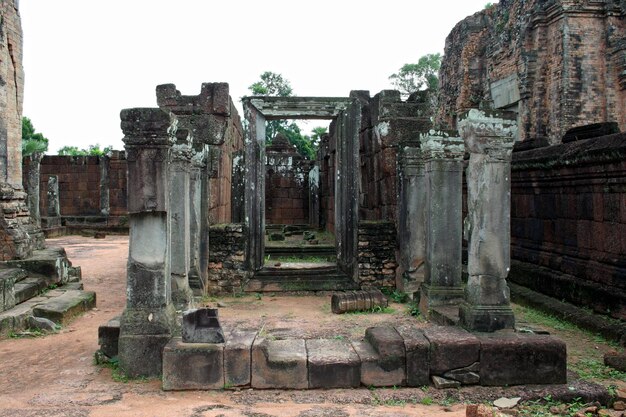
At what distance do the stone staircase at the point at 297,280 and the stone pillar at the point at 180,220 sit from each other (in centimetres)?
248

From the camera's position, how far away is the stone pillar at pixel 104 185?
24875 mm

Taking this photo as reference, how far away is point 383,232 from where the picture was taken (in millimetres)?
9969

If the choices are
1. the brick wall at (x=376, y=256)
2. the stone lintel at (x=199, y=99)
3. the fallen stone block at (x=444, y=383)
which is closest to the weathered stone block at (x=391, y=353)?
the fallen stone block at (x=444, y=383)

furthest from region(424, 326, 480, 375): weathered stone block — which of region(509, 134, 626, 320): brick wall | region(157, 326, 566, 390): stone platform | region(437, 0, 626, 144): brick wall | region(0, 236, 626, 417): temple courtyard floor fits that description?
region(437, 0, 626, 144): brick wall

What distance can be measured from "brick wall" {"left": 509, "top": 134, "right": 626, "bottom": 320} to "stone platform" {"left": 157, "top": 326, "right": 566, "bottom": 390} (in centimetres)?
246

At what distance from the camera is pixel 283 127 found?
4275 centimetres

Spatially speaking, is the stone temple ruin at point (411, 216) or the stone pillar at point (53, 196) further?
the stone pillar at point (53, 196)

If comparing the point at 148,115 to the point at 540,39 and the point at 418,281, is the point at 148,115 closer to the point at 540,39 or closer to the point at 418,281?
the point at 418,281

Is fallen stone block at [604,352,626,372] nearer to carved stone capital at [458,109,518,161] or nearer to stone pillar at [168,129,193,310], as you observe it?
carved stone capital at [458,109,518,161]

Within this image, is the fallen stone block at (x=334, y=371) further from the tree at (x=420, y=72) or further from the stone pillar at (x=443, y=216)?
the tree at (x=420, y=72)

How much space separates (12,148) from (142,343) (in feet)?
23.9

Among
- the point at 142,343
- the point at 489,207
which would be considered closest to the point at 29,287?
the point at 142,343

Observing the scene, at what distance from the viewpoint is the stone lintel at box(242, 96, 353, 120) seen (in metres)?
10.1

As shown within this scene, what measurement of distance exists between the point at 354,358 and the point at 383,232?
497 cm
